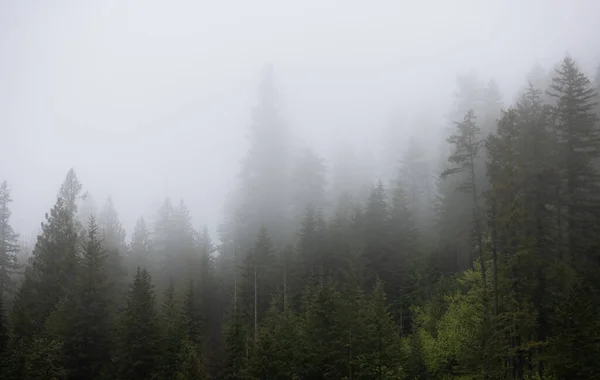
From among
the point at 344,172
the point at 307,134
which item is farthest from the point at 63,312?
the point at 307,134

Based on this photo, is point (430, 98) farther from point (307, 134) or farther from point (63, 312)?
point (63, 312)

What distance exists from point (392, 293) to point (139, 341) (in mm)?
23402

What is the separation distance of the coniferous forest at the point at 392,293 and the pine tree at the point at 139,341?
0.11 meters

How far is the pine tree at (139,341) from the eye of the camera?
29375 mm

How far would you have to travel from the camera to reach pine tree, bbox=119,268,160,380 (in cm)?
2938

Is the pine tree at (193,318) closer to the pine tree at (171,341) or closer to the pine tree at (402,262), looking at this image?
the pine tree at (171,341)

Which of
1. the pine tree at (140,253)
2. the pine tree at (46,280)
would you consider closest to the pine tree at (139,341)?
the pine tree at (46,280)

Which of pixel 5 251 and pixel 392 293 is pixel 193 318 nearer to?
pixel 392 293

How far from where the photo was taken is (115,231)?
64.8m

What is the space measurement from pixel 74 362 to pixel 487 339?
30.1m

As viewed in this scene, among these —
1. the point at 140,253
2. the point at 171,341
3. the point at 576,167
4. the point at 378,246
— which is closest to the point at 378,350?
the point at 171,341

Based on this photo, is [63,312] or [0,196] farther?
[0,196]

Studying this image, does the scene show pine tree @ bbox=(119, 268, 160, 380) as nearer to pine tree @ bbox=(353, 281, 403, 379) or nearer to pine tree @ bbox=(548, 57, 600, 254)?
pine tree @ bbox=(353, 281, 403, 379)

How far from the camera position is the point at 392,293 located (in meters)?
39.6
